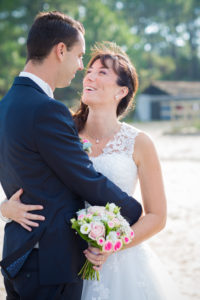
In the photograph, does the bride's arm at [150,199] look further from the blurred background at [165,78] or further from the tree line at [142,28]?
the tree line at [142,28]

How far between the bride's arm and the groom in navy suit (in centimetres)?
51

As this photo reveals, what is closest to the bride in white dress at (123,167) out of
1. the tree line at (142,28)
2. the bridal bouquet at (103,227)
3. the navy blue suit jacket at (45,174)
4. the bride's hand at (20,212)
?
the bridal bouquet at (103,227)

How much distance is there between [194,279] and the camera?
545 centimetres

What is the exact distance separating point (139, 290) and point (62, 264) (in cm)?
98

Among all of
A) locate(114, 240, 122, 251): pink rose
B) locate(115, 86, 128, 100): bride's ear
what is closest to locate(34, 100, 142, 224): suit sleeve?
locate(114, 240, 122, 251): pink rose

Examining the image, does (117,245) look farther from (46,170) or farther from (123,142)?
(123,142)

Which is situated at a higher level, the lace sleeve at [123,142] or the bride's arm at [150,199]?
the lace sleeve at [123,142]

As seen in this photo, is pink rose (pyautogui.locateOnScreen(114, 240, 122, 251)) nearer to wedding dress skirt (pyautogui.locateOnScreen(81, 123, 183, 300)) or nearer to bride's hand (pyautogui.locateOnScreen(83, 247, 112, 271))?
bride's hand (pyautogui.locateOnScreen(83, 247, 112, 271))

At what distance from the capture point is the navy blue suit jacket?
2.18 m

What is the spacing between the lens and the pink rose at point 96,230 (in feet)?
7.47

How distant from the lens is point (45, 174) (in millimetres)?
2250

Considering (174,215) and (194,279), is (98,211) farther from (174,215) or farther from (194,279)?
(174,215)

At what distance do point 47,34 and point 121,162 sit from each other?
1234 millimetres

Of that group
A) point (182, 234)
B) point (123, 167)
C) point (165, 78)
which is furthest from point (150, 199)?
point (165, 78)
